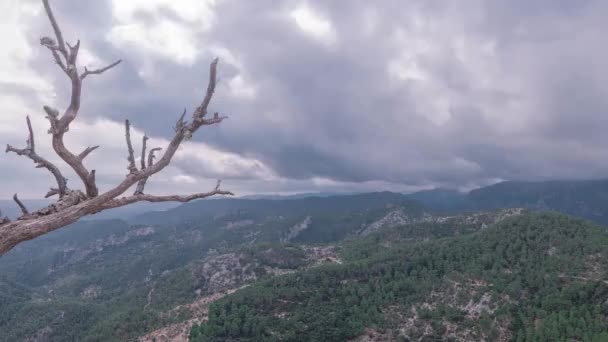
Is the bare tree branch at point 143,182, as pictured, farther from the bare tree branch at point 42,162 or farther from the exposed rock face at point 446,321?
the exposed rock face at point 446,321

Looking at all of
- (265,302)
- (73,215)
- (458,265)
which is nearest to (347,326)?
(265,302)

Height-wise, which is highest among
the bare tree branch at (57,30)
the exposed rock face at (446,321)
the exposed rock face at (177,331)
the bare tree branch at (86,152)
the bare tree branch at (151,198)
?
the bare tree branch at (57,30)

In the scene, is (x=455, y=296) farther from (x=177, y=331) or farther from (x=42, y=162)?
(x=42, y=162)

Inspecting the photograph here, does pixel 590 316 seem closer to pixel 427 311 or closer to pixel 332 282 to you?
pixel 427 311

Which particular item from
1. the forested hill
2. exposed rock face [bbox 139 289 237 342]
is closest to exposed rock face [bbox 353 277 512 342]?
the forested hill

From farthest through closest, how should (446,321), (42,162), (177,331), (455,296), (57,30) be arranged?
1. (177,331)
2. (455,296)
3. (446,321)
4. (42,162)
5. (57,30)

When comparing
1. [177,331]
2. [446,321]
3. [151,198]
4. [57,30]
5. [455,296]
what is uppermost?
[57,30]

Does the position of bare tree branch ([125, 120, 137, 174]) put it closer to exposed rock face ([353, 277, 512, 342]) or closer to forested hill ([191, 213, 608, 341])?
forested hill ([191, 213, 608, 341])

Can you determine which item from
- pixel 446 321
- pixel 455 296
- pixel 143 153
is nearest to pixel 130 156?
pixel 143 153

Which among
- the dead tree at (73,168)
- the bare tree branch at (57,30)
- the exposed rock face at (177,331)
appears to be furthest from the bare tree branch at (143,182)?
the exposed rock face at (177,331)
